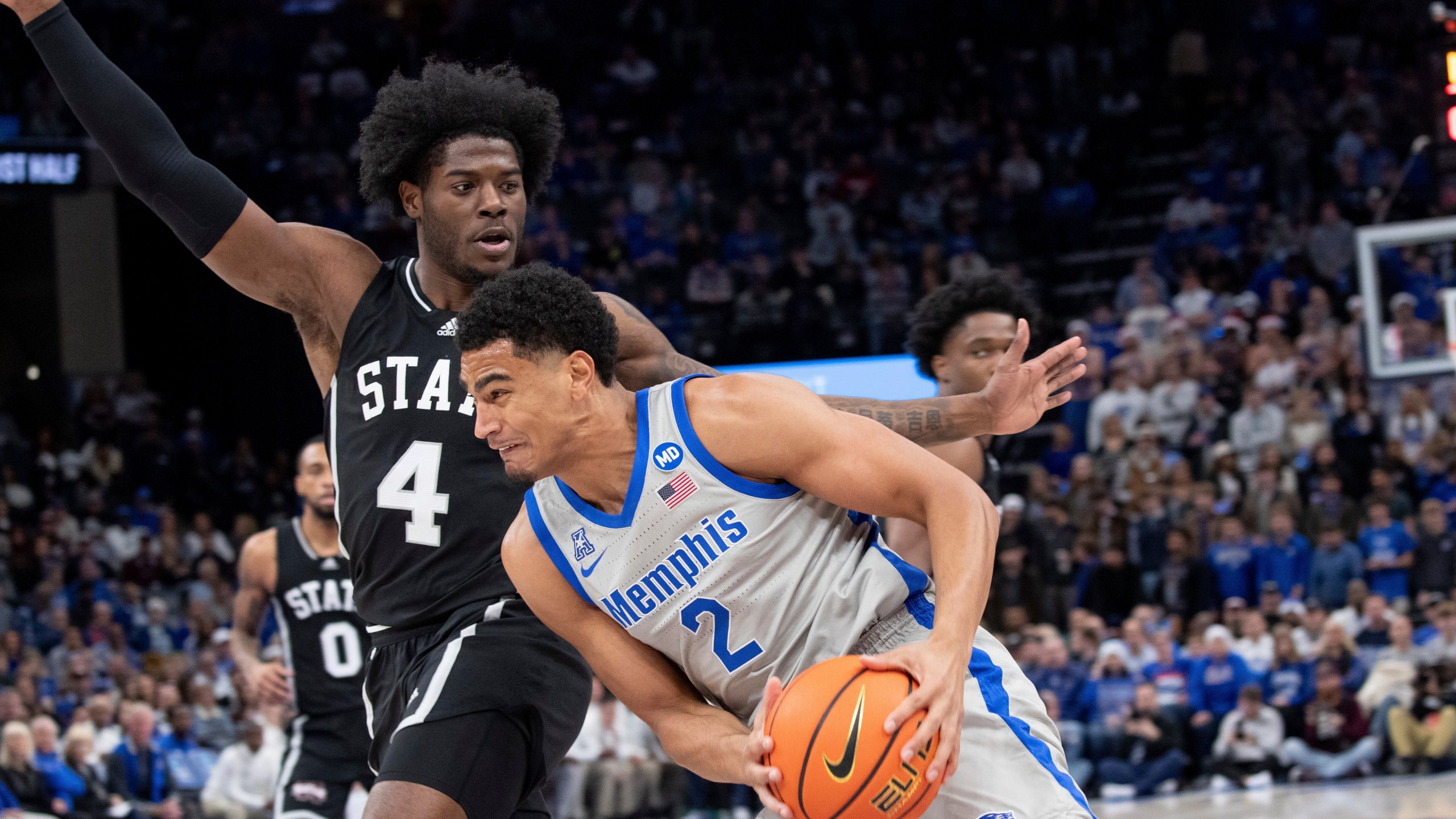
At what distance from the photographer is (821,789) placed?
293cm

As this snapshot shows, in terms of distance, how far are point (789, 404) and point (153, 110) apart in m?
1.74

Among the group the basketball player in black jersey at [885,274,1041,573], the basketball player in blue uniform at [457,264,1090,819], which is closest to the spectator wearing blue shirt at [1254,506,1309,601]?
the basketball player in black jersey at [885,274,1041,573]

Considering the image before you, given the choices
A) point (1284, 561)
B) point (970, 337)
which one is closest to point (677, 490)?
point (970, 337)

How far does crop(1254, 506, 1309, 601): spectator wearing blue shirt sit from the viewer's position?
38.8 feet

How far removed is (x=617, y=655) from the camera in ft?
10.8

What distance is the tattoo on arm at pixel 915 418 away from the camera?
3.69 metres

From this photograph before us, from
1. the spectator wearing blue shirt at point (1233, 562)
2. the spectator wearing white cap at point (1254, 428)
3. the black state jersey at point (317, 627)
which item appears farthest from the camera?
the spectator wearing white cap at point (1254, 428)

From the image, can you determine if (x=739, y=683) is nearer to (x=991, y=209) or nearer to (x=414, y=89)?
(x=414, y=89)

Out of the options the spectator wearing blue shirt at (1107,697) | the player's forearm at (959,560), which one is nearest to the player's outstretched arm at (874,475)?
the player's forearm at (959,560)

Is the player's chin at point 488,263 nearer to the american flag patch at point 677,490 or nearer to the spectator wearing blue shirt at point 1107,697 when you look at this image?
the american flag patch at point 677,490

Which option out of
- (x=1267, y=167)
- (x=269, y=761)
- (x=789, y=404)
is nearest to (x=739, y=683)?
(x=789, y=404)

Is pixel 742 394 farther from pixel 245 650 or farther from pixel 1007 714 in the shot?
pixel 245 650

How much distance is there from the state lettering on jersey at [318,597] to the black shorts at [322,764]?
0.45m

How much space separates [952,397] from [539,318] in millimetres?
1122
